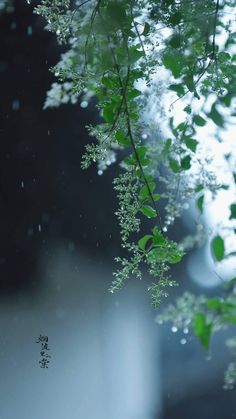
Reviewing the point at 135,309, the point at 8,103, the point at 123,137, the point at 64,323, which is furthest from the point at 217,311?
the point at 135,309

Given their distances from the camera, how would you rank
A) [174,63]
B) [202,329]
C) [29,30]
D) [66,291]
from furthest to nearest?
[66,291] < [29,30] < [174,63] < [202,329]

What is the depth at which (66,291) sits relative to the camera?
137 inches

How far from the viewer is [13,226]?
10.4 feet

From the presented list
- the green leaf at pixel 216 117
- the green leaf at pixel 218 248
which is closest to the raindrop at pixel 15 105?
the green leaf at pixel 216 117

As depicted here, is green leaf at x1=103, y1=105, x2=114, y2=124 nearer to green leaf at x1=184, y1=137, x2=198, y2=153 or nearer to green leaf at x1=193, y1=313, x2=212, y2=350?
green leaf at x1=184, y1=137, x2=198, y2=153

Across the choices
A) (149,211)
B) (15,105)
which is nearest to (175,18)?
(149,211)

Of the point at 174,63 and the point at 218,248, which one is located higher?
the point at 174,63

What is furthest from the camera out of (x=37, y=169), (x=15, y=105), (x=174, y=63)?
(x=37, y=169)

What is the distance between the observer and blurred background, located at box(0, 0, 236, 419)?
2.97 m

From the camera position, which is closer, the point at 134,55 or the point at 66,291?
the point at 134,55

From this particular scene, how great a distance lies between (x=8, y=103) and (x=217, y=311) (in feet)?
8.57

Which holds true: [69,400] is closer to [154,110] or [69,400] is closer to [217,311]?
[154,110]

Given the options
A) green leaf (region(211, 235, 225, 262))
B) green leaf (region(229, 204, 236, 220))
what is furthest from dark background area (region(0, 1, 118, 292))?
green leaf (region(211, 235, 225, 262))

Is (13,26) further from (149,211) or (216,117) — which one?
(216,117)
